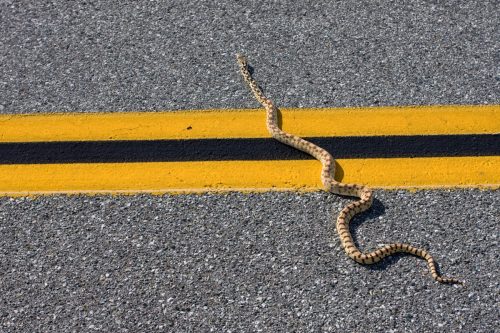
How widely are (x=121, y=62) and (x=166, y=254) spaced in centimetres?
230

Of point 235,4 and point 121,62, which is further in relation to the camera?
point 235,4

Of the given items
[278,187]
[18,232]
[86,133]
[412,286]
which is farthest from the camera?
[86,133]

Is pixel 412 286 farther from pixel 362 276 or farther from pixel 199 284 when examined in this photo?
pixel 199 284

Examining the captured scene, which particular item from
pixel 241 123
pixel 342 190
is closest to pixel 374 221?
pixel 342 190

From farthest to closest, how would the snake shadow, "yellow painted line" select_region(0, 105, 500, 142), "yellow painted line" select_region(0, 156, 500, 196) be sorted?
"yellow painted line" select_region(0, 105, 500, 142) → "yellow painted line" select_region(0, 156, 500, 196) → the snake shadow

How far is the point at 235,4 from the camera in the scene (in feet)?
23.1

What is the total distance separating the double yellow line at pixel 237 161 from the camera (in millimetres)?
5191

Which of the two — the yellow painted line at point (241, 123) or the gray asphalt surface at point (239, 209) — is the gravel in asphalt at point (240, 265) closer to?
the gray asphalt surface at point (239, 209)

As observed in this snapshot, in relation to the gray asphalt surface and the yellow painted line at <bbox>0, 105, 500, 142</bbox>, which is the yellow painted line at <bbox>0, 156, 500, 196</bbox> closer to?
the gray asphalt surface

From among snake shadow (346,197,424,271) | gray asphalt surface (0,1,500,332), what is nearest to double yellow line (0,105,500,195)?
gray asphalt surface (0,1,500,332)

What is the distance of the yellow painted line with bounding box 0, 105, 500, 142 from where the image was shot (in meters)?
5.64

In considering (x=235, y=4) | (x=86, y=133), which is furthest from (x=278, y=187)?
(x=235, y=4)

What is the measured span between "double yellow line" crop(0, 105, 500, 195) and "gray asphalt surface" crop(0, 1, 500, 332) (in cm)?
12

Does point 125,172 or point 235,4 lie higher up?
point 235,4
